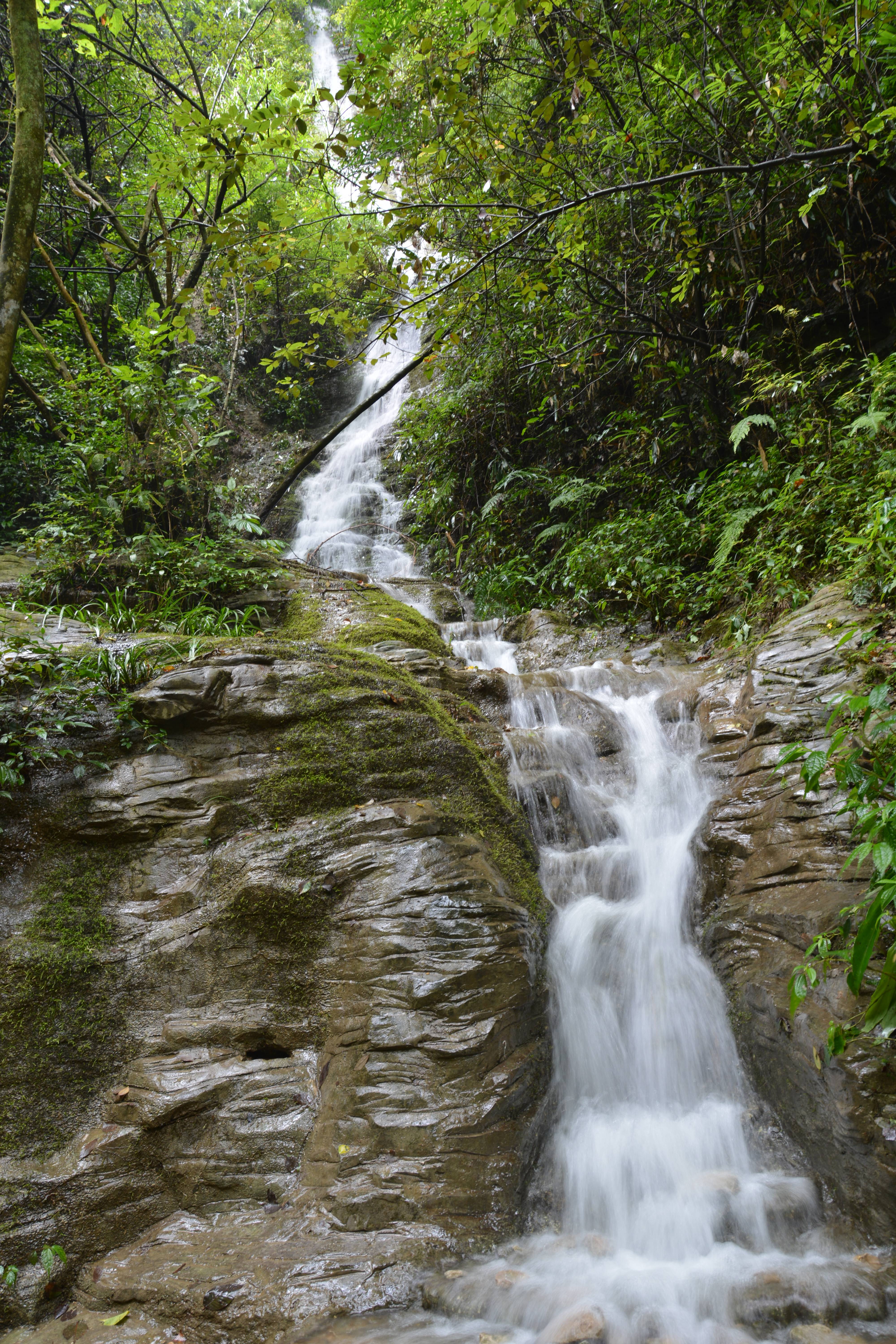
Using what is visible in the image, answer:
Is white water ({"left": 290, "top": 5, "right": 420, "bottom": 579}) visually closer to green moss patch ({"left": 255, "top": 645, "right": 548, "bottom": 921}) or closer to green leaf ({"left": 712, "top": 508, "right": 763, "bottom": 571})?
green leaf ({"left": 712, "top": 508, "right": 763, "bottom": 571})

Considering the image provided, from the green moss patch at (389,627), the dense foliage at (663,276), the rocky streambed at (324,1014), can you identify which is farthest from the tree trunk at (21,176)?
the green moss patch at (389,627)

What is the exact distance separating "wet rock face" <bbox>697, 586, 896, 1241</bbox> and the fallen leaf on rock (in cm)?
147

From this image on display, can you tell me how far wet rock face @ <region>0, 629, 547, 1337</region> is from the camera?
2.88m

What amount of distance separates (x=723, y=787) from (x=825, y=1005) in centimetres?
178

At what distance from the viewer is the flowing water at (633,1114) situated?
8.83ft

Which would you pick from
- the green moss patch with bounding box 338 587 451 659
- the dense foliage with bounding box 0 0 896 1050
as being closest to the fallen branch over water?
the dense foliage with bounding box 0 0 896 1050

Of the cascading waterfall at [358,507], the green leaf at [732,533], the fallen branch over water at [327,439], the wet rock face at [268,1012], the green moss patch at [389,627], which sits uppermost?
the cascading waterfall at [358,507]

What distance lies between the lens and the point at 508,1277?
283cm

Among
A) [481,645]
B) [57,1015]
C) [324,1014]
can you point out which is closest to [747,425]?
[481,645]

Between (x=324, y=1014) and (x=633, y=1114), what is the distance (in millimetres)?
1797

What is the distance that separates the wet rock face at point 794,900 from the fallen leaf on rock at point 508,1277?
4.84 ft

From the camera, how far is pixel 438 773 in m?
4.38

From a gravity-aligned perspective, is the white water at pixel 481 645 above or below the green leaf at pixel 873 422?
below

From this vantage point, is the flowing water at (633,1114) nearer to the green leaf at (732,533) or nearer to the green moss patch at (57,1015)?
the green moss patch at (57,1015)
